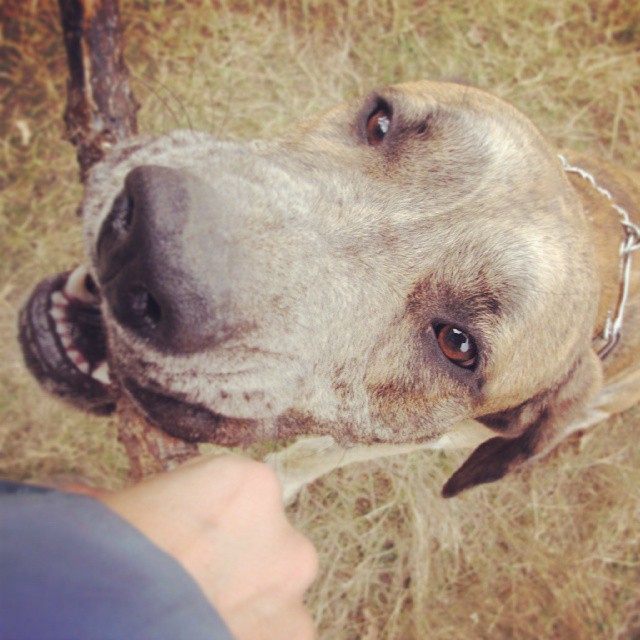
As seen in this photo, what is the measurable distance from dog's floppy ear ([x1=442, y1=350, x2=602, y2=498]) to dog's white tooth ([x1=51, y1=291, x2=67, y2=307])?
250cm

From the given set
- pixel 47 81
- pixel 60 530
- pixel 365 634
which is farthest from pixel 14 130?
pixel 365 634

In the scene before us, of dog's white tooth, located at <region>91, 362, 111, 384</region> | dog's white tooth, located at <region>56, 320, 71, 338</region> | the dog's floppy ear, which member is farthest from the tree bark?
the dog's floppy ear

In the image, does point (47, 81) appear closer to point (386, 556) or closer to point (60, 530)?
Answer: point (60, 530)

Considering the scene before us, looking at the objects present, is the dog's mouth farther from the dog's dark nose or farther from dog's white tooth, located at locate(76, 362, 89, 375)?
the dog's dark nose

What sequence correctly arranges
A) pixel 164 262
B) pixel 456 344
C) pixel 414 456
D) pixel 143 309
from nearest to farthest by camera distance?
pixel 164 262 → pixel 143 309 → pixel 456 344 → pixel 414 456

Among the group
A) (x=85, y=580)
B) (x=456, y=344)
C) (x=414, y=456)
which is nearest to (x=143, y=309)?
(x=85, y=580)

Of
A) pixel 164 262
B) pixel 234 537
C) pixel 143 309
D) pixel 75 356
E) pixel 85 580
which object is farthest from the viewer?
pixel 75 356

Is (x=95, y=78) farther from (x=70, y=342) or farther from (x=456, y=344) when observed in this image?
(x=456, y=344)

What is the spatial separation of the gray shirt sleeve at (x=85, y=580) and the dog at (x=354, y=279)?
617 millimetres

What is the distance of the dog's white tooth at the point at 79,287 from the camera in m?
3.24

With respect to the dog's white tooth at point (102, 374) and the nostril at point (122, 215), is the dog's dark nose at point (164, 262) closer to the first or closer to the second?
the nostril at point (122, 215)

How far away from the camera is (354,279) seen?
2.26m

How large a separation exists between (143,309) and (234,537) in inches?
36.2

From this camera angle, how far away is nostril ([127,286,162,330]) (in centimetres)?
174
